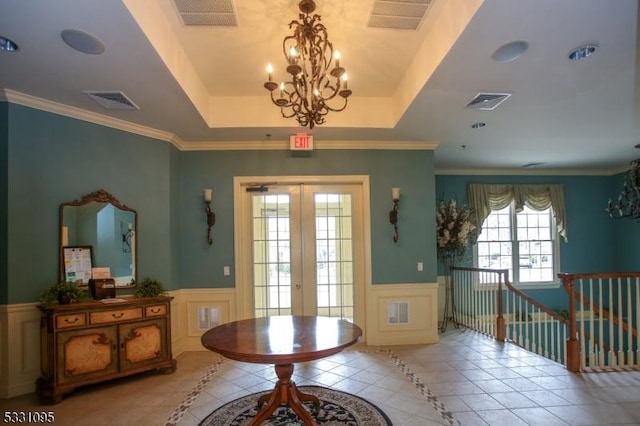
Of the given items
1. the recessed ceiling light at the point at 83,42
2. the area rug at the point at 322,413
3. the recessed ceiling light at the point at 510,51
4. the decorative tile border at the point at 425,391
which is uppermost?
the recessed ceiling light at the point at 83,42

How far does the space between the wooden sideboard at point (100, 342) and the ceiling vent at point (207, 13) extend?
106 inches

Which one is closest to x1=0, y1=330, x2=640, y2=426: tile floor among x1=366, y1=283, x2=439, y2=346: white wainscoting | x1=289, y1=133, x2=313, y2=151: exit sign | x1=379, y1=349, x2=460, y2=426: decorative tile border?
x1=379, y1=349, x2=460, y2=426: decorative tile border

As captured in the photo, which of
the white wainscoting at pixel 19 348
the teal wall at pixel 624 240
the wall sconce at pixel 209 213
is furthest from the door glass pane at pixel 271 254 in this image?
the teal wall at pixel 624 240

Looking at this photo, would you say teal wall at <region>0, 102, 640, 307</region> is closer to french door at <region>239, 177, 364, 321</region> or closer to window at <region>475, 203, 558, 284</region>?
french door at <region>239, 177, 364, 321</region>

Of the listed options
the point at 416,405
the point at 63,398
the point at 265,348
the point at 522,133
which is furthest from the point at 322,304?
the point at 522,133

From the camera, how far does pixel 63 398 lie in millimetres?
3230

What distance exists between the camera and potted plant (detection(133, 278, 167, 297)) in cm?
390

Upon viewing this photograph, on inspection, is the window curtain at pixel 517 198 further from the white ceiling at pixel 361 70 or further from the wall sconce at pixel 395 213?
the wall sconce at pixel 395 213

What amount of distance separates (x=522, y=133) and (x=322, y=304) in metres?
3.47

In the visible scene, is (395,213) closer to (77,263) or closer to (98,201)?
(98,201)

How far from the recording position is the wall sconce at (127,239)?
405 centimetres

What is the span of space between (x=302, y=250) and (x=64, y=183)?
276 cm

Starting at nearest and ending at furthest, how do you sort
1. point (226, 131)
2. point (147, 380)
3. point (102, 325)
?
point (102, 325)
point (147, 380)
point (226, 131)

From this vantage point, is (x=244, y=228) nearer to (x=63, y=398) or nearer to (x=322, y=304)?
(x=322, y=304)
